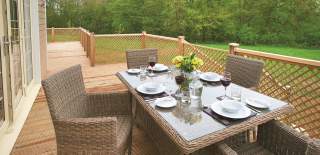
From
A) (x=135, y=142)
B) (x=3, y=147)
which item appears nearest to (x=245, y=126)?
(x=135, y=142)

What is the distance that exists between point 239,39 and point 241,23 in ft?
3.88

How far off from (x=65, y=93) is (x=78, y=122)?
Answer: 0.39m

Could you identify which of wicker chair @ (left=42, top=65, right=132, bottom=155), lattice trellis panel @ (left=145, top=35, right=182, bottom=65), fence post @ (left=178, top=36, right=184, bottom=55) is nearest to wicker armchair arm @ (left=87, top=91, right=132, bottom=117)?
wicker chair @ (left=42, top=65, right=132, bottom=155)

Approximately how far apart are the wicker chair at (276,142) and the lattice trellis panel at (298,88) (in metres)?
1.15

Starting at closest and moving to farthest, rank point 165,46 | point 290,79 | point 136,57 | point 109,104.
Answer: point 109,104 → point 290,79 → point 136,57 → point 165,46

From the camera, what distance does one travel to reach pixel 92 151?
1.73 metres

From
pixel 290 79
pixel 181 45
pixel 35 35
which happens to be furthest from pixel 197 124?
pixel 35 35

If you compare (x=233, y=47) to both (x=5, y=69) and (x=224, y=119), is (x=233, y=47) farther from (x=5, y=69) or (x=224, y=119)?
(x=5, y=69)

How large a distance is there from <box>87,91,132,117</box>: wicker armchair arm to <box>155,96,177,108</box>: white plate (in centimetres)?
59

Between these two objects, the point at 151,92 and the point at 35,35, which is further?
the point at 35,35

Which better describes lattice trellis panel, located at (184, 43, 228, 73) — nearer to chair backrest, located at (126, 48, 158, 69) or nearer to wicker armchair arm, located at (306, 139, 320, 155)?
chair backrest, located at (126, 48, 158, 69)

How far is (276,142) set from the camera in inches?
71.3

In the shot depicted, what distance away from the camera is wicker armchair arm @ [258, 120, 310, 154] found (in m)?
1.64

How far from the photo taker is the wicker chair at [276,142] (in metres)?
1.65
